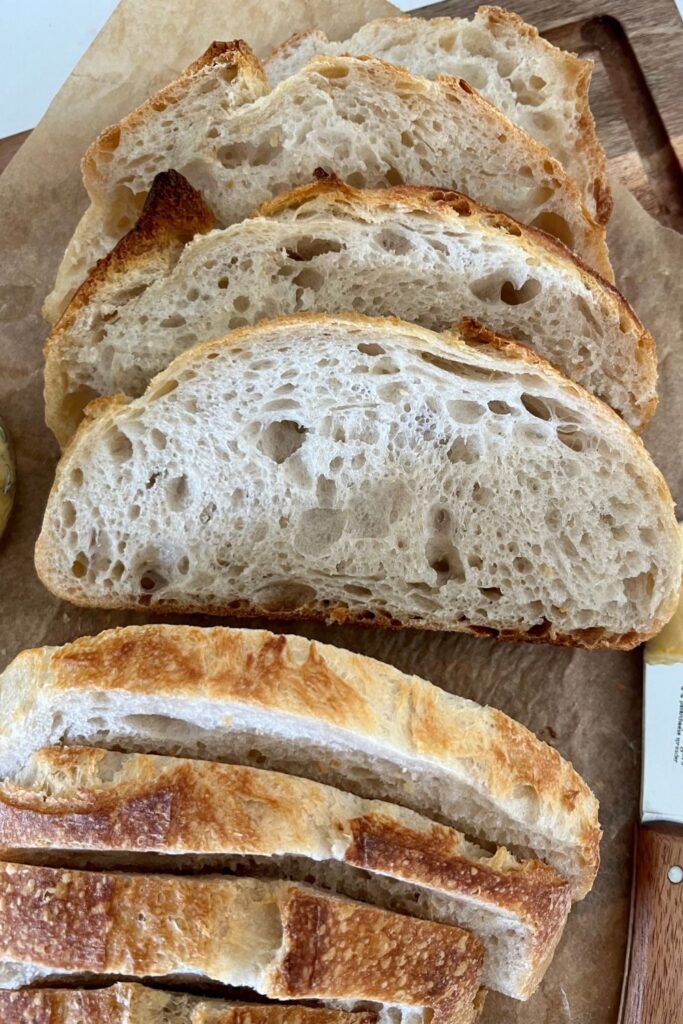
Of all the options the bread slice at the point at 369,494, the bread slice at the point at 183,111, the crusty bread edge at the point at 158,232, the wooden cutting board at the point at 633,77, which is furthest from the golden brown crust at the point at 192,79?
the wooden cutting board at the point at 633,77

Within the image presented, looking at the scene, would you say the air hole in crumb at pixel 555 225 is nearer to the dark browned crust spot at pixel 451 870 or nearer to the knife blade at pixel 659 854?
the knife blade at pixel 659 854

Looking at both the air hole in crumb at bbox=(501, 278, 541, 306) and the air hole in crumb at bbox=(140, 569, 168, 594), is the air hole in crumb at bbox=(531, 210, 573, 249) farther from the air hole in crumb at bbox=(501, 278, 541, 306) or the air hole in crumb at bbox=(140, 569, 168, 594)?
the air hole in crumb at bbox=(140, 569, 168, 594)

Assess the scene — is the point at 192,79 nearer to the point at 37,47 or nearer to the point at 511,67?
the point at 511,67

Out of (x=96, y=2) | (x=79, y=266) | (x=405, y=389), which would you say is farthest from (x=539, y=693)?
(x=96, y=2)

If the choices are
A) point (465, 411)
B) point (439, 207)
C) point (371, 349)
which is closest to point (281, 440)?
point (371, 349)

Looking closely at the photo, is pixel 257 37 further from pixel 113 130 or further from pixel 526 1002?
pixel 526 1002

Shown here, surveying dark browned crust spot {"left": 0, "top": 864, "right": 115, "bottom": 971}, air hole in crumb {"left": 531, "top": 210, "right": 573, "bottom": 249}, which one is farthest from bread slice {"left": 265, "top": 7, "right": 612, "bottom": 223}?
dark browned crust spot {"left": 0, "top": 864, "right": 115, "bottom": 971}
